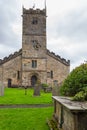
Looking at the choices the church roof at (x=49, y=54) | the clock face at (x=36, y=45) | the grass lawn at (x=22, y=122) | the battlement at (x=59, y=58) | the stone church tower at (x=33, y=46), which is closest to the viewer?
the grass lawn at (x=22, y=122)

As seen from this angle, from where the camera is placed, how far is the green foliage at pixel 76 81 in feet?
43.4

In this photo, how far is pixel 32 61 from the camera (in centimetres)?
6088

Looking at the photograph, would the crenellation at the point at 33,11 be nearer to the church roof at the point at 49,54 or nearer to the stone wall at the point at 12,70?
the church roof at the point at 49,54

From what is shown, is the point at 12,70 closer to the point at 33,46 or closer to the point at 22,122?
the point at 33,46

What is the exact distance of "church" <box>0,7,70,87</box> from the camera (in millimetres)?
60750

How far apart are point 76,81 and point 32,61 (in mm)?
47656

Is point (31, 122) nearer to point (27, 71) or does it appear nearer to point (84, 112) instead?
point (84, 112)

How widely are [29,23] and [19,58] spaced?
23.5 feet

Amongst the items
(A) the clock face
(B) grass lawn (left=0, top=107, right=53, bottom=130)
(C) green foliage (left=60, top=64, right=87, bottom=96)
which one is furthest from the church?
(C) green foliage (left=60, top=64, right=87, bottom=96)

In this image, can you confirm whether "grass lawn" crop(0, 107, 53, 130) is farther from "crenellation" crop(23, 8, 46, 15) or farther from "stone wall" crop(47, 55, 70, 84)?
"crenellation" crop(23, 8, 46, 15)

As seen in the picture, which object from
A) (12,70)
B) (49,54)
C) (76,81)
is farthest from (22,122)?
(49,54)

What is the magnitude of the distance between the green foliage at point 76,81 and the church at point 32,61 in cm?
4596

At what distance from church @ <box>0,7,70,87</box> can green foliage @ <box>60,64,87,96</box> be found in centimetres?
4596

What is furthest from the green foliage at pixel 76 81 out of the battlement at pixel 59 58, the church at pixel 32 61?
the battlement at pixel 59 58
